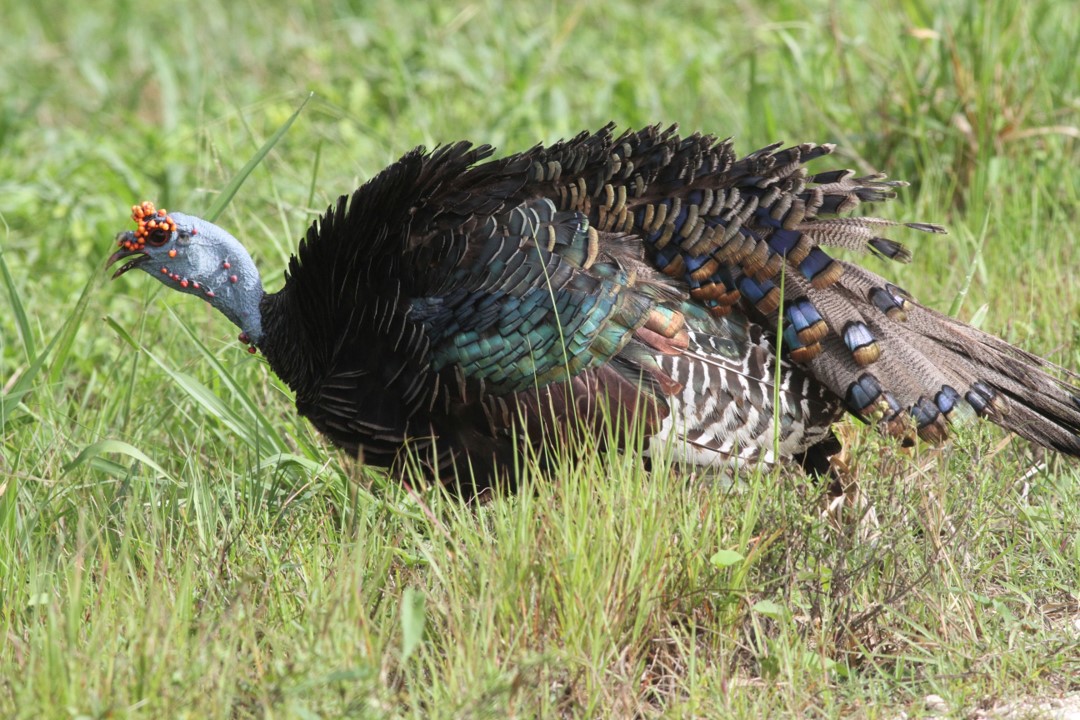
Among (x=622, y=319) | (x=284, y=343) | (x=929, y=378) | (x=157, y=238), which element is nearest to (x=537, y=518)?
(x=622, y=319)

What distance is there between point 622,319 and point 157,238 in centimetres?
142

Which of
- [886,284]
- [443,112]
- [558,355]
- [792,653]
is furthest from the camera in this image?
[443,112]

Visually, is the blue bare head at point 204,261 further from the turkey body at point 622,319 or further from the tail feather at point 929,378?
the tail feather at point 929,378

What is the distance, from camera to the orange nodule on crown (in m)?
3.82

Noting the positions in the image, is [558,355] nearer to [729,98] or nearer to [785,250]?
[785,250]

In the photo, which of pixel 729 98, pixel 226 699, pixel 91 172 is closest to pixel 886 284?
pixel 226 699

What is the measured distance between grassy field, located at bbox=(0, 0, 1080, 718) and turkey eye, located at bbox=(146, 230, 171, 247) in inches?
9.9

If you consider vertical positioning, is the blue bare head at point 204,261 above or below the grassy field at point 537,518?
above

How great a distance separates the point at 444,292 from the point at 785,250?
0.93m

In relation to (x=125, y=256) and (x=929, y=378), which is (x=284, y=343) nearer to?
(x=125, y=256)

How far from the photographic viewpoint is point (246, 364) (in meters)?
4.46

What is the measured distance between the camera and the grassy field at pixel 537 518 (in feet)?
9.24

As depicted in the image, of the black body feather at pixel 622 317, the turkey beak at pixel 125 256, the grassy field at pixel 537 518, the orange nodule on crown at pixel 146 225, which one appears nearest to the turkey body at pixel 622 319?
the black body feather at pixel 622 317

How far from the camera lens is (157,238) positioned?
3.85 m
